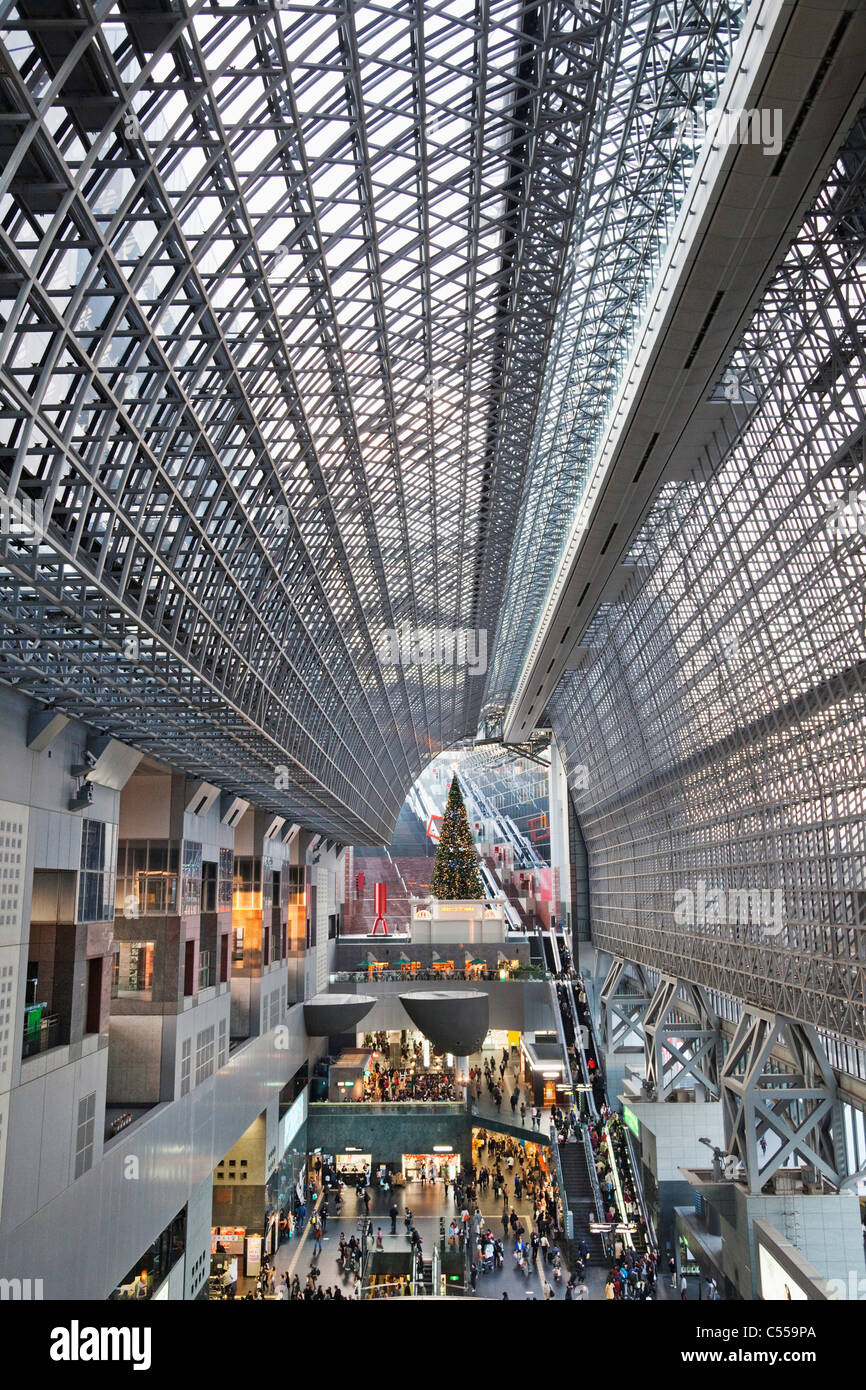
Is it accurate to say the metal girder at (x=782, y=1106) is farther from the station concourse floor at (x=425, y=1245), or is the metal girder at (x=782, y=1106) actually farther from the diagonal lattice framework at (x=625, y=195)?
the diagonal lattice framework at (x=625, y=195)

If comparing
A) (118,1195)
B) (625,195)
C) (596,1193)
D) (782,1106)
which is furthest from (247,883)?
(625,195)

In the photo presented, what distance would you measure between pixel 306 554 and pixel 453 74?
46.6 feet

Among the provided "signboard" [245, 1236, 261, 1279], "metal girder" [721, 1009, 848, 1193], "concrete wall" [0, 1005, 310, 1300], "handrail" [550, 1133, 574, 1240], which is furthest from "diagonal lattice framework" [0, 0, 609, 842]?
"handrail" [550, 1133, 574, 1240]

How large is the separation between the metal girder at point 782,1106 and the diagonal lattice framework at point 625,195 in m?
21.8

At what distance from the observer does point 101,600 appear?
18406 mm

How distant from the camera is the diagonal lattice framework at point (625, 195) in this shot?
55.9ft

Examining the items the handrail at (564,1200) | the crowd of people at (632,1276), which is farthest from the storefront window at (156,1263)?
the handrail at (564,1200)

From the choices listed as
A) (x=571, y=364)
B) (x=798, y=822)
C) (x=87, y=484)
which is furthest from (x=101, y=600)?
(x=798, y=822)

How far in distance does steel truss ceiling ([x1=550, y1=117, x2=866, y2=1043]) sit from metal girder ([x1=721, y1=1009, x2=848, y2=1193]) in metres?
1.56

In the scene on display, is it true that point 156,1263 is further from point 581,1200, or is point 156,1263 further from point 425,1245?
point 581,1200

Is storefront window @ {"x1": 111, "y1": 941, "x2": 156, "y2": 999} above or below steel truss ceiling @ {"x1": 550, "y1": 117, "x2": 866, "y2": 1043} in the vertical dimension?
below

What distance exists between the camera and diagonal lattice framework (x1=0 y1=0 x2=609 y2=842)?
1203 cm

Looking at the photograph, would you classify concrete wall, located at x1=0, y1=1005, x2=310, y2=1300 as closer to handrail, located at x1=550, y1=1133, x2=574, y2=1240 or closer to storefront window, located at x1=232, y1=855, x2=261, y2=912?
storefront window, located at x1=232, y1=855, x2=261, y2=912
